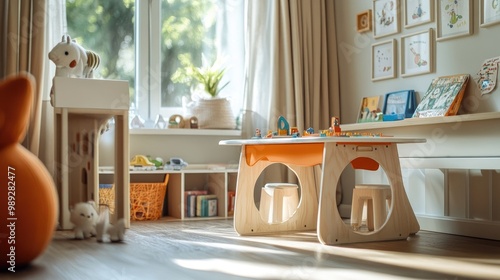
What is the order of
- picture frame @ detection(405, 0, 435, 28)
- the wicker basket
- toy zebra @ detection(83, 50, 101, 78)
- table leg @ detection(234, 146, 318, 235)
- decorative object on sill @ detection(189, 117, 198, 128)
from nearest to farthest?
1. table leg @ detection(234, 146, 318, 235)
2. picture frame @ detection(405, 0, 435, 28)
3. toy zebra @ detection(83, 50, 101, 78)
4. the wicker basket
5. decorative object on sill @ detection(189, 117, 198, 128)

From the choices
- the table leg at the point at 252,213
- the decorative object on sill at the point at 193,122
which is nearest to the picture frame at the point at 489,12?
the table leg at the point at 252,213

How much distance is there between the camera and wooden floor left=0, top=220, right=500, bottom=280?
209 centimetres

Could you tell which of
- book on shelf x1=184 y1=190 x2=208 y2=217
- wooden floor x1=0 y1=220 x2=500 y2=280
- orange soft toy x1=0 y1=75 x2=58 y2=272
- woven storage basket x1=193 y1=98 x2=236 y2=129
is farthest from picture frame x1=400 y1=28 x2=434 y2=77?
orange soft toy x1=0 y1=75 x2=58 y2=272

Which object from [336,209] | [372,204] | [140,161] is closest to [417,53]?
[372,204]

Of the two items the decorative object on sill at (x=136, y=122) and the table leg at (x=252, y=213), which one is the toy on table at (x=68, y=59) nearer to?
the decorative object on sill at (x=136, y=122)

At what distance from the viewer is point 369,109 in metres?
3.97

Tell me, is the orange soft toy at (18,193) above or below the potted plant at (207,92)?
below

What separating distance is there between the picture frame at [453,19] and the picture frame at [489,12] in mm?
68

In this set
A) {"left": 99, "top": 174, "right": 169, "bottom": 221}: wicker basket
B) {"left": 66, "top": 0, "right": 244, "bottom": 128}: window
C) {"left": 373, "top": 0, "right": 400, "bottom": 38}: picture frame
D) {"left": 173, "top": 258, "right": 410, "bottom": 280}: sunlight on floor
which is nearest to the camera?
{"left": 173, "top": 258, "right": 410, "bottom": 280}: sunlight on floor

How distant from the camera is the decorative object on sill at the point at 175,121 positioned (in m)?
4.26

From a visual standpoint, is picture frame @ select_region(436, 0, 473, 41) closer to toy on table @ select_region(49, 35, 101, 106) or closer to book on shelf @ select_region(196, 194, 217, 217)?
book on shelf @ select_region(196, 194, 217, 217)

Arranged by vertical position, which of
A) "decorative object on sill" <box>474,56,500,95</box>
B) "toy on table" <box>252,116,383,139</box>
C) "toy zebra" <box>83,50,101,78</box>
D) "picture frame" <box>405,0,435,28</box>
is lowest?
"toy on table" <box>252,116,383,139</box>

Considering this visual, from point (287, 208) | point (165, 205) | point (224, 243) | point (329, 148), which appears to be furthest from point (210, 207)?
point (329, 148)

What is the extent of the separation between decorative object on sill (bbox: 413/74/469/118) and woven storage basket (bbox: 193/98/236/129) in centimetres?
138
